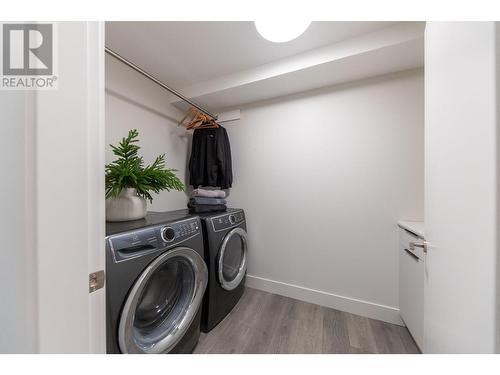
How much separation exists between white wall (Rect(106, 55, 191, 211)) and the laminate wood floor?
118 centimetres

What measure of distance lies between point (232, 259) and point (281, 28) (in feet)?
5.26

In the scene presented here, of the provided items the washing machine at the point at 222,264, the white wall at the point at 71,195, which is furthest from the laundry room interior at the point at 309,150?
the white wall at the point at 71,195

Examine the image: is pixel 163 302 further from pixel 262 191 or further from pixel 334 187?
pixel 334 187

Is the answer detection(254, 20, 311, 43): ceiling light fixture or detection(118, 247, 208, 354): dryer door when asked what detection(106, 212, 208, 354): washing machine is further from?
detection(254, 20, 311, 43): ceiling light fixture

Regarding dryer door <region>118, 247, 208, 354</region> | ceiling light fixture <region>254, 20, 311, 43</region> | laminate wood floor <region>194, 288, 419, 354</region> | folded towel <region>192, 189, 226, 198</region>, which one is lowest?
laminate wood floor <region>194, 288, 419, 354</region>

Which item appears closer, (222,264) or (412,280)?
(412,280)

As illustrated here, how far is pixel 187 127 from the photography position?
180cm

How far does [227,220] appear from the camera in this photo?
1405 mm

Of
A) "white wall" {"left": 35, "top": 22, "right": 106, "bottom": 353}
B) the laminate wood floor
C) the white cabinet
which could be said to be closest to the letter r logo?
"white wall" {"left": 35, "top": 22, "right": 106, "bottom": 353}

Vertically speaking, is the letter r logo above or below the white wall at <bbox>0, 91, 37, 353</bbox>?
above

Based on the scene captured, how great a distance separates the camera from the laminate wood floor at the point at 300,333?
109 centimetres

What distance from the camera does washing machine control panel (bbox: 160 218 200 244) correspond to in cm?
88

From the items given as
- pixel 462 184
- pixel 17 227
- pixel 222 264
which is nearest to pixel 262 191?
pixel 222 264
